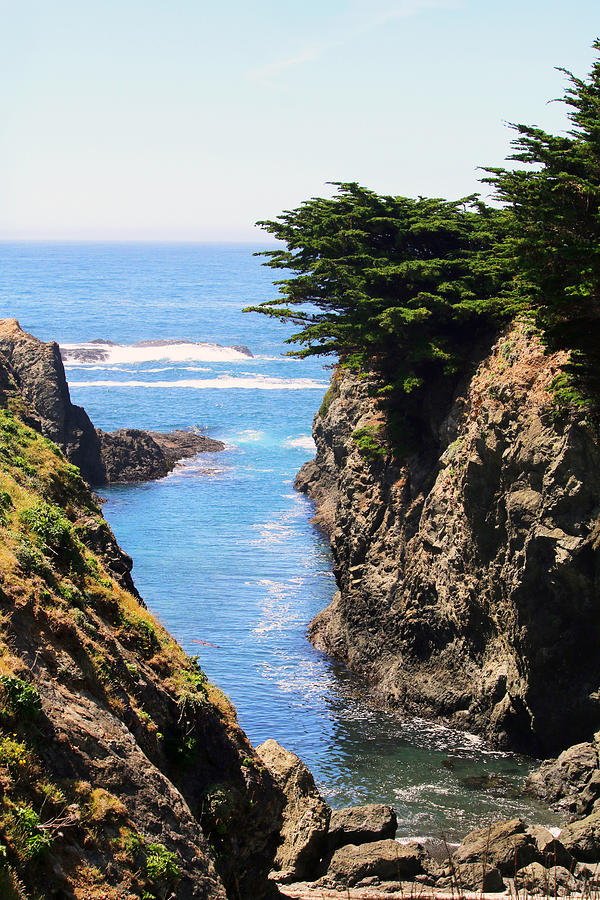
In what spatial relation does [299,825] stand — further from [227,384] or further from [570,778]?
[227,384]

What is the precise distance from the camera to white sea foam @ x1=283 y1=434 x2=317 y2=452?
8325 centimetres

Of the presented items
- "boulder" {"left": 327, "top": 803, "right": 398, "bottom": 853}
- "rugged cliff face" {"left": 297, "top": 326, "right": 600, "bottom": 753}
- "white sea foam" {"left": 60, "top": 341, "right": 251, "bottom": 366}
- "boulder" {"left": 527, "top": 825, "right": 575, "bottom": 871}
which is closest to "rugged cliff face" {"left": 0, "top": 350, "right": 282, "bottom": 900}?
"boulder" {"left": 327, "top": 803, "right": 398, "bottom": 853}

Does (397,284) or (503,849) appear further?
(397,284)

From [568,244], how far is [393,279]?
12.1 m

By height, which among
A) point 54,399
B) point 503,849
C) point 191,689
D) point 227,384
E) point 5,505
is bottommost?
point 503,849

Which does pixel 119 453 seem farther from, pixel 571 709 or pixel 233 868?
pixel 233 868

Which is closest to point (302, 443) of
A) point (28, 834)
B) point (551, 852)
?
point (551, 852)

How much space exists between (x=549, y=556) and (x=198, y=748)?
14667 mm

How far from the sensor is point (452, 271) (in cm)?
3944

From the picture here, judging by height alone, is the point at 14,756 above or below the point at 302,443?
above

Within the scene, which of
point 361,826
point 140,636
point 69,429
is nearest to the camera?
point 140,636

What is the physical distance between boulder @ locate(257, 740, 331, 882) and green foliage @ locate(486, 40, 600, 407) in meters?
12.8

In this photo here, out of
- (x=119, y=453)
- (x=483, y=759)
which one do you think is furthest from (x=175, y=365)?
(x=483, y=759)

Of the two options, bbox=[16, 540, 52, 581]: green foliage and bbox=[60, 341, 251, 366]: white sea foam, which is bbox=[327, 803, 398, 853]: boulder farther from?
bbox=[60, 341, 251, 366]: white sea foam
